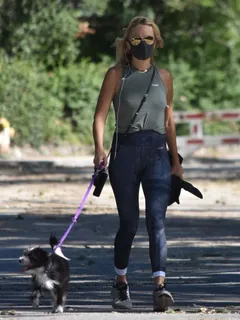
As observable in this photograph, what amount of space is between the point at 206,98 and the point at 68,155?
7.56m

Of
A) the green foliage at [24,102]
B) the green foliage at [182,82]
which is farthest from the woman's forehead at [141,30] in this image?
the green foliage at [182,82]

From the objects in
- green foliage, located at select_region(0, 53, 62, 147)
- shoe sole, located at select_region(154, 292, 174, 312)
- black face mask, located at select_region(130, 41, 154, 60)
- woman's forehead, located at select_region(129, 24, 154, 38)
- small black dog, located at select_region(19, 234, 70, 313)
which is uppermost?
woman's forehead, located at select_region(129, 24, 154, 38)

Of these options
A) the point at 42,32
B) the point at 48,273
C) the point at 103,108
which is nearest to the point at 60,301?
the point at 48,273

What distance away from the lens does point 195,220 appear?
1577 centimetres

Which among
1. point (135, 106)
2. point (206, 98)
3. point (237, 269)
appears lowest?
point (206, 98)

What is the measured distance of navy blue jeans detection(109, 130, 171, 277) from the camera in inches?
335

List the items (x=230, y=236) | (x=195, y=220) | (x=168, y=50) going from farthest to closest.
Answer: (x=168, y=50) → (x=195, y=220) → (x=230, y=236)

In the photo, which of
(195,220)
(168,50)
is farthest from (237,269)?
(168,50)

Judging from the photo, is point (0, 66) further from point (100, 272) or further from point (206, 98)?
point (100, 272)

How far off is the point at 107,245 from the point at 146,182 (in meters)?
4.52

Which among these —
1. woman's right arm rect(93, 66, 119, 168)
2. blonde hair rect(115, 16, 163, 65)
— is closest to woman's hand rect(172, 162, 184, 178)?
woman's right arm rect(93, 66, 119, 168)

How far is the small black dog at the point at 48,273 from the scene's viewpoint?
8.05 m

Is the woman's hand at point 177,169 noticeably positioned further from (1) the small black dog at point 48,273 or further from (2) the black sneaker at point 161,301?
(1) the small black dog at point 48,273

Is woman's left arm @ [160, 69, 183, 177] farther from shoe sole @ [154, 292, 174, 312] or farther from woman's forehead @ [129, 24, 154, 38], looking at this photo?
shoe sole @ [154, 292, 174, 312]
